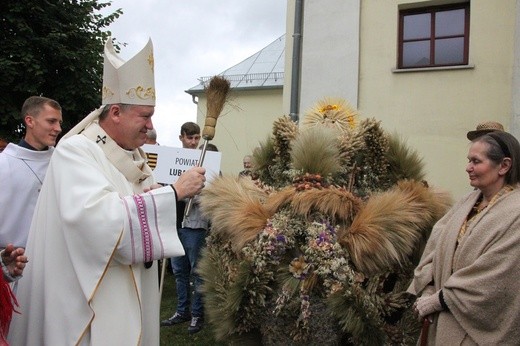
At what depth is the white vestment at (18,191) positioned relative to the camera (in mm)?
3305

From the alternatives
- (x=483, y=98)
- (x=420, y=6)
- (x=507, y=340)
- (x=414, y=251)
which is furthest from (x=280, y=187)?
(x=420, y=6)

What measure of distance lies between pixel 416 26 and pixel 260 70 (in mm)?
8304

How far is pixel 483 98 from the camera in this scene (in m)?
8.28

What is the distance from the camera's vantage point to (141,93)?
7.89 feet

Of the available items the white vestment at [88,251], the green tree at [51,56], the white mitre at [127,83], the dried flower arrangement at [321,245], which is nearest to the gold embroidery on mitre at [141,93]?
the white mitre at [127,83]

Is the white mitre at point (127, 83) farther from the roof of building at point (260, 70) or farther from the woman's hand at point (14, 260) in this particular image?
the roof of building at point (260, 70)

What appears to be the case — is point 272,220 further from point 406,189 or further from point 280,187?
point 406,189

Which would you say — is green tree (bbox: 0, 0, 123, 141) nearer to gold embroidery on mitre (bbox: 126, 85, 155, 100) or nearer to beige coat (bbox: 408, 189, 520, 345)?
gold embroidery on mitre (bbox: 126, 85, 155, 100)

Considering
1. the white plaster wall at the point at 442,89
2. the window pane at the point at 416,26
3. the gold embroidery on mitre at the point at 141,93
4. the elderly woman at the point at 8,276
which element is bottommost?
the elderly woman at the point at 8,276

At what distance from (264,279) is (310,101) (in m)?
7.12

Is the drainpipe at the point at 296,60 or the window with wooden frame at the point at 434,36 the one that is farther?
the drainpipe at the point at 296,60

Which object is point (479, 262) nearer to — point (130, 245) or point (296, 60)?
point (130, 245)

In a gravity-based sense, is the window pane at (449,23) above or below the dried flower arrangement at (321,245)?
above

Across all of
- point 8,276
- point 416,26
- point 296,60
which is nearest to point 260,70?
point 296,60
